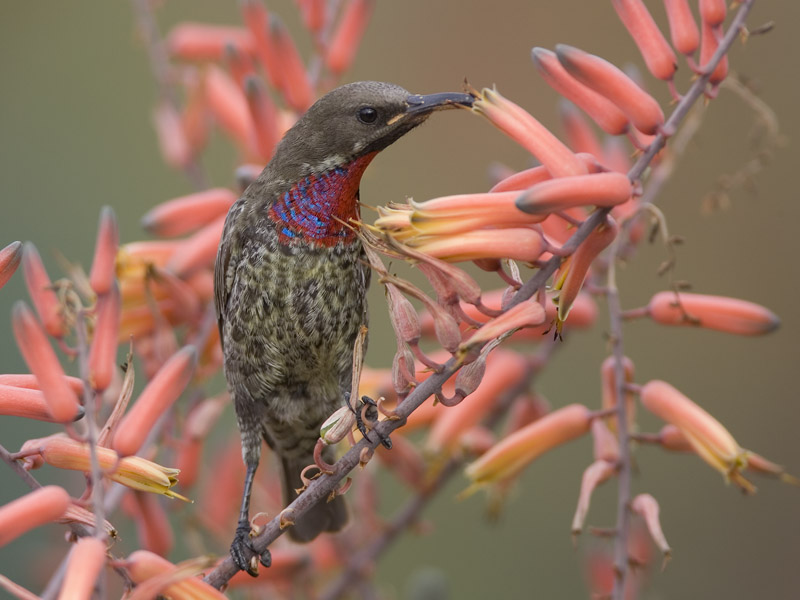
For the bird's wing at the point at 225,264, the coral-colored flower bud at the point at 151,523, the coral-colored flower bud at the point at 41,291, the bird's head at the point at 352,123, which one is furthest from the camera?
the bird's wing at the point at 225,264

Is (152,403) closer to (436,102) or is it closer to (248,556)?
(248,556)

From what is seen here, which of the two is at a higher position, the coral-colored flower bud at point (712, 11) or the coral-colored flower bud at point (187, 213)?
the coral-colored flower bud at point (712, 11)

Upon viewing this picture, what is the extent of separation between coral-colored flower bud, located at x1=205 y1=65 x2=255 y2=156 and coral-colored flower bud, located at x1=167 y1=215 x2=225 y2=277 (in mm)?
586

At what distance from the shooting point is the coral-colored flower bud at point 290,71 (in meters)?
3.24

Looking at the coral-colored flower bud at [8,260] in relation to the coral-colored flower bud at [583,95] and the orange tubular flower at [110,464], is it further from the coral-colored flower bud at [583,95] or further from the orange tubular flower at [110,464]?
the coral-colored flower bud at [583,95]

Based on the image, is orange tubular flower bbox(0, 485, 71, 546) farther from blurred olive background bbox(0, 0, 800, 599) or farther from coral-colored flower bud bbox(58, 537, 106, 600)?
blurred olive background bbox(0, 0, 800, 599)

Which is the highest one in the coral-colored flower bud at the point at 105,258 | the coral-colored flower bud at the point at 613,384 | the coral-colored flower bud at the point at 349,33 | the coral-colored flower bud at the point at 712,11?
the coral-colored flower bud at the point at 349,33

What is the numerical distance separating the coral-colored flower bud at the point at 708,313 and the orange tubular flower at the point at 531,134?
0.60m

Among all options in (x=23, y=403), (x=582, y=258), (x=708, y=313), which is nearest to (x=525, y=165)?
(x=708, y=313)

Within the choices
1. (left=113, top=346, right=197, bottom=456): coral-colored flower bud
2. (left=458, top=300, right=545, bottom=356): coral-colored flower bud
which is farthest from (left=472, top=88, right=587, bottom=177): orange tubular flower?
(left=113, top=346, right=197, bottom=456): coral-colored flower bud

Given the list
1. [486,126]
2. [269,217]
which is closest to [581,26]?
[486,126]

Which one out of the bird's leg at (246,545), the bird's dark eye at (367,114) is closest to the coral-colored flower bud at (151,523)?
the bird's leg at (246,545)

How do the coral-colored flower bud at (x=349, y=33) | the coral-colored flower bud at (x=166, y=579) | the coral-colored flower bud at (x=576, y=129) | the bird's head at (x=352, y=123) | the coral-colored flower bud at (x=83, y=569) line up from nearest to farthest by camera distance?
the coral-colored flower bud at (x=83, y=569) → the coral-colored flower bud at (x=166, y=579) → the bird's head at (x=352, y=123) → the coral-colored flower bud at (x=576, y=129) → the coral-colored flower bud at (x=349, y=33)

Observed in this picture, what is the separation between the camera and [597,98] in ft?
7.61
